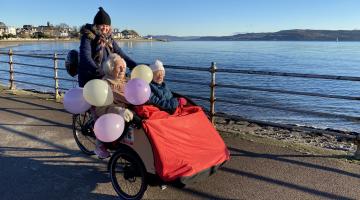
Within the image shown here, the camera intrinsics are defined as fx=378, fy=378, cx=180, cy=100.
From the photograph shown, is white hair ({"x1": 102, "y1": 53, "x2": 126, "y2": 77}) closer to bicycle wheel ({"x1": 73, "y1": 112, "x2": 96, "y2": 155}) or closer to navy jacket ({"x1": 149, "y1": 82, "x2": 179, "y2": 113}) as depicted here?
navy jacket ({"x1": 149, "y1": 82, "x2": 179, "y2": 113})

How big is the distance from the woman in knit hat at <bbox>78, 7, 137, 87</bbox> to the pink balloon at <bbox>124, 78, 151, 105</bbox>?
33.6 inches

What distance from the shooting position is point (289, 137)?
9164 millimetres

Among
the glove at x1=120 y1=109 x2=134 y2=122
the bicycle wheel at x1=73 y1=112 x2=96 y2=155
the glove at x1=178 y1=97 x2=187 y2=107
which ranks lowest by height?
the bicycle wheel at x1=73 y1=112 x2=96 y2=155

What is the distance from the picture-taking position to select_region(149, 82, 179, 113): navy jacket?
13.7 feet

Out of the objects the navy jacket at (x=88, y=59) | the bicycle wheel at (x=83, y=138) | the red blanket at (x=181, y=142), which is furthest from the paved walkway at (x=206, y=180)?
the navy jacket at (x=88, y=59)

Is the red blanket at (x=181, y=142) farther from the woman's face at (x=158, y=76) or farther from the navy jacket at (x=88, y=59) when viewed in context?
the navy jacket at (x=88, y=59)

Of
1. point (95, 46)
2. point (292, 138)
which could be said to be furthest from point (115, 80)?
point (292, 138)

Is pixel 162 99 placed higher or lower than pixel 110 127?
higher

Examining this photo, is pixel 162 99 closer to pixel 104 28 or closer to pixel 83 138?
pixel 104 28

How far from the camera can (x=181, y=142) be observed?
3975mm

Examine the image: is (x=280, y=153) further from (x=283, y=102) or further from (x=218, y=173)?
(x=283, y=102)

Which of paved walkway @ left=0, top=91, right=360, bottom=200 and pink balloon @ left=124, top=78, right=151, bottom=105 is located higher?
pink balloon @ left=124, top=78, right=151, bottom=105

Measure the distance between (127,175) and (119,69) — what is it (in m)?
1.18

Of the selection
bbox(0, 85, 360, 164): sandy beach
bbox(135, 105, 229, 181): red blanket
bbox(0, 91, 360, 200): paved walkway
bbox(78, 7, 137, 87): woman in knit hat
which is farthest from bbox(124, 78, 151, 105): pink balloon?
bbox(0, 85, 360, 164): sandy beach
